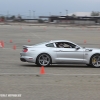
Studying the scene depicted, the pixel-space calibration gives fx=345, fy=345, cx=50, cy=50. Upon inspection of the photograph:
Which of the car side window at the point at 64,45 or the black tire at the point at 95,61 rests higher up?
the car side window at the point at 64,45

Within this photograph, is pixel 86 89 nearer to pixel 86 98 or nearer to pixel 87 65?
pixel 86 98

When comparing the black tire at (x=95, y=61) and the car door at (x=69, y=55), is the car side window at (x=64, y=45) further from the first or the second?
the black tire at (x=95, y=61)

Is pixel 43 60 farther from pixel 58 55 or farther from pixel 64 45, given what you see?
pixel 64 45

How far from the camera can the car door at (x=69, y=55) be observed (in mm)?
16125

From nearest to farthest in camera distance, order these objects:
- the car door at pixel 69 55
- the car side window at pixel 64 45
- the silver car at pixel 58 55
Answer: the silver car at pixel 58 55
the car door at pixel 69 55
the car side window at pixel 64 45

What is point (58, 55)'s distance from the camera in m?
16.1

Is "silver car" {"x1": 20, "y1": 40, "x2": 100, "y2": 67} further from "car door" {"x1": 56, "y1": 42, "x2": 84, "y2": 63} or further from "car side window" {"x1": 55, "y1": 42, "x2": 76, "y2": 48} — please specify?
"car side window" {"x1": 55, "y1": 42, "x2": 76, "y2": 48}

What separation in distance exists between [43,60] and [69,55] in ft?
4.08

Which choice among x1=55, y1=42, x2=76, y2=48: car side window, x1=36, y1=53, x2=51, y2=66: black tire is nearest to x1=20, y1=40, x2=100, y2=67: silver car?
x1=36, y1=53, x2=51, y2=66: black tire

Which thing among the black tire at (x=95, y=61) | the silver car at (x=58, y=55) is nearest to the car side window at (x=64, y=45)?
the silver car at (x=58, y=55)

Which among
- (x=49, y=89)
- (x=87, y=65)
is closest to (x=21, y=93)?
(x=49, y=89)

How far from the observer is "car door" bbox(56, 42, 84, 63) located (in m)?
16.1

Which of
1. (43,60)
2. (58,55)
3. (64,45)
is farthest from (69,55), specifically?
(43,60)

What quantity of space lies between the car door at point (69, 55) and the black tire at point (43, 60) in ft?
1.42
